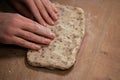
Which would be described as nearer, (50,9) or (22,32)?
(22,32)

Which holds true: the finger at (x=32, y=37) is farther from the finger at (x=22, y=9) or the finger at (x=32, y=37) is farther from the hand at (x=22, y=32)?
the finger at (x=22, y=9)

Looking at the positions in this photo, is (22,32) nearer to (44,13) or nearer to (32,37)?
(32,37)

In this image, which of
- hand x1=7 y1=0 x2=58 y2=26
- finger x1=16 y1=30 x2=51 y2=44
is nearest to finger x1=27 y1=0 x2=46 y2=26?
hand x1=7 y1=0 x2=58 y2=26

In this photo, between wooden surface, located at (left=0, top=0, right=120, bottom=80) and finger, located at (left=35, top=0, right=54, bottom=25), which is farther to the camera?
finger, located at (left=35, top=0, right=54, bottom=25)

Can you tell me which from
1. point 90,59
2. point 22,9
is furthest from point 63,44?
point 22,9

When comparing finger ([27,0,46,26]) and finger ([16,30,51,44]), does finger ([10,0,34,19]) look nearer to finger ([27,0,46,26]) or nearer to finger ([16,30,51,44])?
finger ([27,0,46,26])

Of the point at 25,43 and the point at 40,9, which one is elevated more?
the point at 40,9

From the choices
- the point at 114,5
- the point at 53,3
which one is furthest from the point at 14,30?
the point at 114,5
